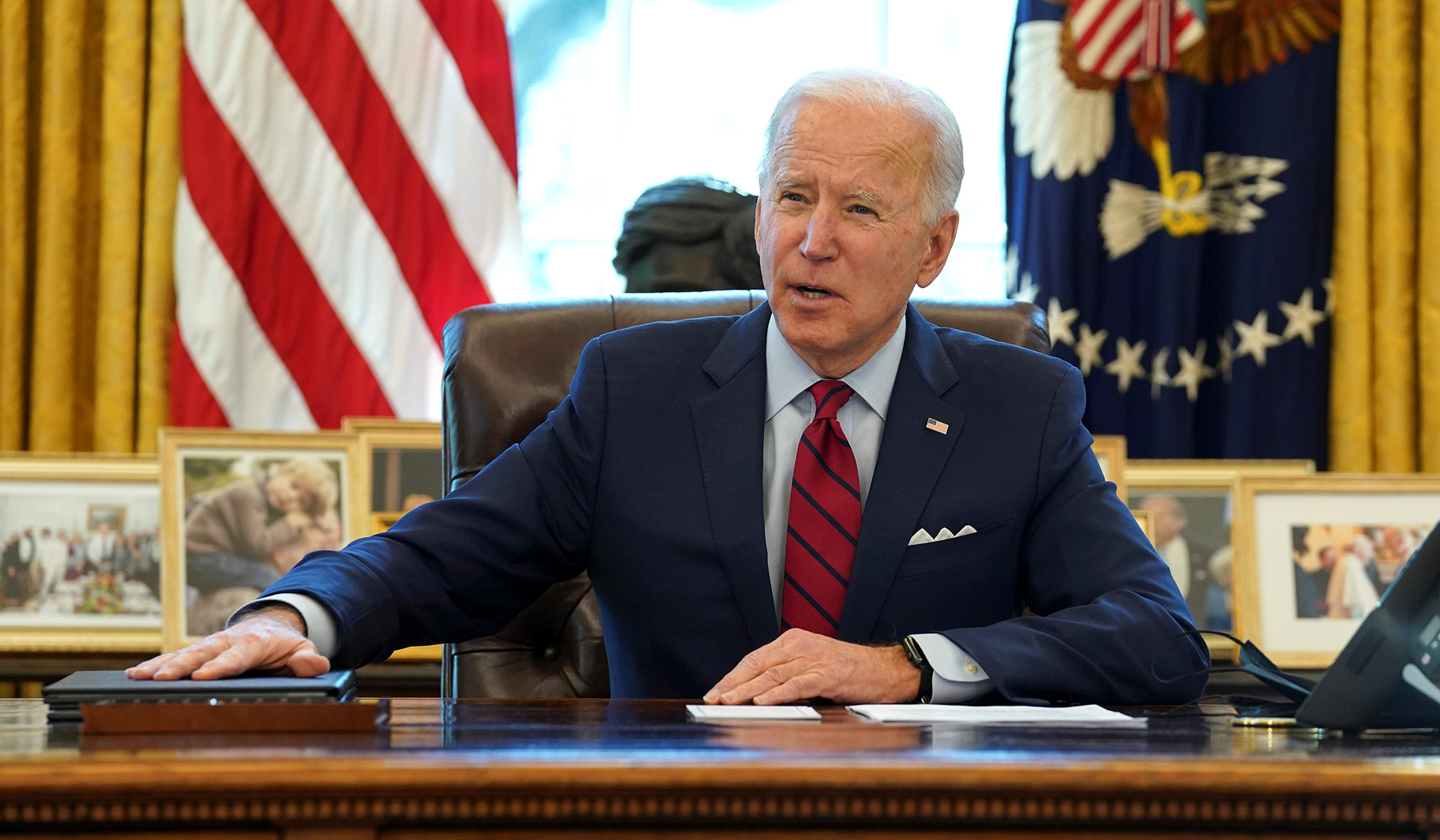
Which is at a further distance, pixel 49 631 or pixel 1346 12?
pixel 1346 12

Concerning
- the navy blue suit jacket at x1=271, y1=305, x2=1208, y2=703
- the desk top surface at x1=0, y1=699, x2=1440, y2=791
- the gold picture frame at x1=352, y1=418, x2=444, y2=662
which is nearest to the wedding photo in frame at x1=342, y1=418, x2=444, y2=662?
the gold picture frame at x1=352, y1=418, x2=444, y2=662

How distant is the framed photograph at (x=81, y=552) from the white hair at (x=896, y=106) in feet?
4.68

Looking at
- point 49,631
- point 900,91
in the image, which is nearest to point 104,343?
point 49,631

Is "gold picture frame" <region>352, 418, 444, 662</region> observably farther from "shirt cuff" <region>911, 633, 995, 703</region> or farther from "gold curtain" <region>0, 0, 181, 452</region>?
"shirt cuff" <region>911, 633, 995, 703</region>

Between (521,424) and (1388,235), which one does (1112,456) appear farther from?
(521,424)

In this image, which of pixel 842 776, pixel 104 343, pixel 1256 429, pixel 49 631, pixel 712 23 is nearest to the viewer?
pixel 842 776

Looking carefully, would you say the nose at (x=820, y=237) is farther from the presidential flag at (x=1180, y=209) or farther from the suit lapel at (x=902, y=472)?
the presidential flag at (x=1180, y=209)

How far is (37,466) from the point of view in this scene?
2.33 meters

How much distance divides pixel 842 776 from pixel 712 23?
2.39m

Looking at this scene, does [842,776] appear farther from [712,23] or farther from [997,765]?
[712,23]

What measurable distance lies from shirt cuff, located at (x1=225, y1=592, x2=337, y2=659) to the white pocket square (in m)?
0.66

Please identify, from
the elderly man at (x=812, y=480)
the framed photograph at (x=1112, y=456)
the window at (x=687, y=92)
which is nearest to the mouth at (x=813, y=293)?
the elderly man at (x=812, y=480)

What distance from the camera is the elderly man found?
4.86 feet

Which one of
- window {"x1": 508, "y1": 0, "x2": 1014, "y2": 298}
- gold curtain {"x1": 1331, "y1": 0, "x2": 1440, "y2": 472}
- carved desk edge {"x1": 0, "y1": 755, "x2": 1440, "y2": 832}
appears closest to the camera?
carved desk edge {"x1": 0, "y1": 755, "x2": 1440, "y2": 832}
